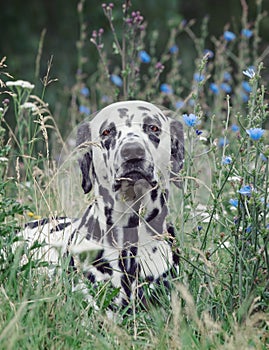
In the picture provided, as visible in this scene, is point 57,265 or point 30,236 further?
point 30,236

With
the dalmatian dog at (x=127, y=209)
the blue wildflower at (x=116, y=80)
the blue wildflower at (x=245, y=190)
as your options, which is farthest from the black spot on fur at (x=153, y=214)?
the blue wildflower at (x=116, y=80)

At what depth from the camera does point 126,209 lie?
329 cm

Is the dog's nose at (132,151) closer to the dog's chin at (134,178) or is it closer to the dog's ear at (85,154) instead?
the dog's chin at (134,178)

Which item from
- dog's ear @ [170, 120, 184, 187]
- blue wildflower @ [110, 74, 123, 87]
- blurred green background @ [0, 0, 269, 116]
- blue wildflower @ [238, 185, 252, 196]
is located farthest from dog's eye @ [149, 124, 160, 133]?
blurred green background @ [0, 0, 269, 116]

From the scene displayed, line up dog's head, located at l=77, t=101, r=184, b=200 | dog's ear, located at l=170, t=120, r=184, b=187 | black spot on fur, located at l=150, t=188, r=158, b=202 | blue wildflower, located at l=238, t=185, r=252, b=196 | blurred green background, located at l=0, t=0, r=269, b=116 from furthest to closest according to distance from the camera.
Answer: blurred green background, located at l=0, t=0, r=269, b=116, dog's ear, located at l=170, t=120, r=184, b=187, black spot on fur, located at l=150, t=188, r=158, b=202, dog's head, located at l=77, t=101, r=184, b=200, blue wildflower, located at l=238, t=185, r=252, b=196

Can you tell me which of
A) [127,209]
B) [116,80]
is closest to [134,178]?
[127,209]

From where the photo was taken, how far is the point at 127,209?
328 cm

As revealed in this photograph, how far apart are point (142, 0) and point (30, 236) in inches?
346

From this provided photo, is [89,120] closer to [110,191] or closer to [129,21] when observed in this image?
[110,191]

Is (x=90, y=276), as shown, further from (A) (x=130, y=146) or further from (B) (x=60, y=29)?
(B) (x=60, y=29)

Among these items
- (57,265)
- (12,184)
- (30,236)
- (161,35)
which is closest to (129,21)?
(12,184)

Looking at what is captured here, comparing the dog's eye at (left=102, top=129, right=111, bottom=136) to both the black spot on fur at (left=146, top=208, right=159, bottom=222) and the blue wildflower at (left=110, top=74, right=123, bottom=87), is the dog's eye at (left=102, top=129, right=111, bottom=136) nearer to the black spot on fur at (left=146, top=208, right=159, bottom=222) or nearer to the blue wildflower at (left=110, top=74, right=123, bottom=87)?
the black spot on fur at (left=146, top=208, right=159, bottom=222)

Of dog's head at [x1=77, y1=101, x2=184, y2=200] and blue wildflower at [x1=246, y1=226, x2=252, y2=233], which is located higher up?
dog's head at [x1=77, y1=101, x2=184, y2=200]

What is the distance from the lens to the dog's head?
3.12 meters
